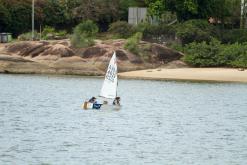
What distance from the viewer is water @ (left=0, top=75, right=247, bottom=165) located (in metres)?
38.1

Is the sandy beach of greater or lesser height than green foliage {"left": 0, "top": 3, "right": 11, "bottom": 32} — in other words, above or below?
below

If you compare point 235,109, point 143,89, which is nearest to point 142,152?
point 235,109

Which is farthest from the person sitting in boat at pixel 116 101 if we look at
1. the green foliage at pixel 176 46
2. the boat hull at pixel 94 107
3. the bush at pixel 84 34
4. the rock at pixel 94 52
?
the green foliage at pixel 176 46

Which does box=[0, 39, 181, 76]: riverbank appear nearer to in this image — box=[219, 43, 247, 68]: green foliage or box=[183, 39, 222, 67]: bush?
box=[183, 39, 222, 67]: bush

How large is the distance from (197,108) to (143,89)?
40.9 feet

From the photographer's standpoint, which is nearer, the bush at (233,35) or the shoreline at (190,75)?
the shoreline at (190,75)

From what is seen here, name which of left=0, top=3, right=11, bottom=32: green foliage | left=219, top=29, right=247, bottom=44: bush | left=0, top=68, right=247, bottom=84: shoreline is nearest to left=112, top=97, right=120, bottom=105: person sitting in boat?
left=0, top=68, right=247, bottom=84: shoreline

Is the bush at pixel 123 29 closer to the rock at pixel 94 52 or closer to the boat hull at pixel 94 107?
the rock at pixel 94 52

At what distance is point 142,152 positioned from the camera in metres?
39.0

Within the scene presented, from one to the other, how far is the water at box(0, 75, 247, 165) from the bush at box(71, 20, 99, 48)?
30.8 feet

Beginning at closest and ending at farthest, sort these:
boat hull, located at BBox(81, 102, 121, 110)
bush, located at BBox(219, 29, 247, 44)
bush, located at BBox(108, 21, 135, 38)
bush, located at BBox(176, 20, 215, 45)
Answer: boat hull, located at BBox(81, 102, 121, 110)
bush, located at BBox(176, 20, 215, 45)
bush, located at BBox(219, 29, 247, 44)
bush, located at BBox(108, 21, 135, 38)

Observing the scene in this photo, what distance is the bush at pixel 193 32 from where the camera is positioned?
280 ft

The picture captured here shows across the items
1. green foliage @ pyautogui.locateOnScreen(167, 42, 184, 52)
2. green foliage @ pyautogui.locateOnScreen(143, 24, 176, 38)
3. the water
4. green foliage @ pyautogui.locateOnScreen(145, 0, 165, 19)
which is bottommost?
the water

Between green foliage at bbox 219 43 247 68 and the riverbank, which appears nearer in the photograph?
the riverbank
